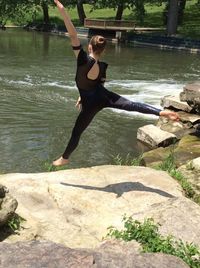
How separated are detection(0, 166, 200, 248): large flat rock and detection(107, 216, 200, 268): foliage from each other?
0.20 meters

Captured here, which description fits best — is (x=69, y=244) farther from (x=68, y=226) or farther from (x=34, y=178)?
(x=34, y=178)

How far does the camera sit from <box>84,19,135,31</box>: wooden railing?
138ft

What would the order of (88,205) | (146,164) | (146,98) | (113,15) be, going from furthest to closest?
(113,15) → (146,98) → (146,164) → (88,205)

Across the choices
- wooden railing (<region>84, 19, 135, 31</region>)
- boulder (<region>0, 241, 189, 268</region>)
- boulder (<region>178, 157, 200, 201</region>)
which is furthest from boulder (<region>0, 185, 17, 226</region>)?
wooden railing (<region>84, 19, 135, 31</region>)

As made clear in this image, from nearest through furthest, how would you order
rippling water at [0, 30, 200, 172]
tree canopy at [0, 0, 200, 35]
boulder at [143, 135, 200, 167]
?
boulder at [143, 135, 200, 167] < rippling water at [0, 30, 200, 172] < tree canopy at [0, 0, 200, 35]

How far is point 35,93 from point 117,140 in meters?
6.74

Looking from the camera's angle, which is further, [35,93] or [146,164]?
[35,93]

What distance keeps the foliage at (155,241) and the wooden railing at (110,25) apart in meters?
37.9

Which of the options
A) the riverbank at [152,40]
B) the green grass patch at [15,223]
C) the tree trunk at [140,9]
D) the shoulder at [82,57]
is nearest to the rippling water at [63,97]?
the riverbank at [152,40]

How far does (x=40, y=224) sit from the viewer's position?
18.6 ft

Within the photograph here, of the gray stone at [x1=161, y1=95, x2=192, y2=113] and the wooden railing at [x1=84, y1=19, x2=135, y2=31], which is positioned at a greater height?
the wooden railing at [x1=84, y1=19, x2=135, y2=31]

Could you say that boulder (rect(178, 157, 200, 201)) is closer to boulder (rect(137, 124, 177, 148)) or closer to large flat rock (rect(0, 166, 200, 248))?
large flat rock (rect(0, 166, 200, 248))

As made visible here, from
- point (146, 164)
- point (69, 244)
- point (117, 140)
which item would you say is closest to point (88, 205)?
point (69, 244)

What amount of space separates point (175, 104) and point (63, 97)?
5194 mm
